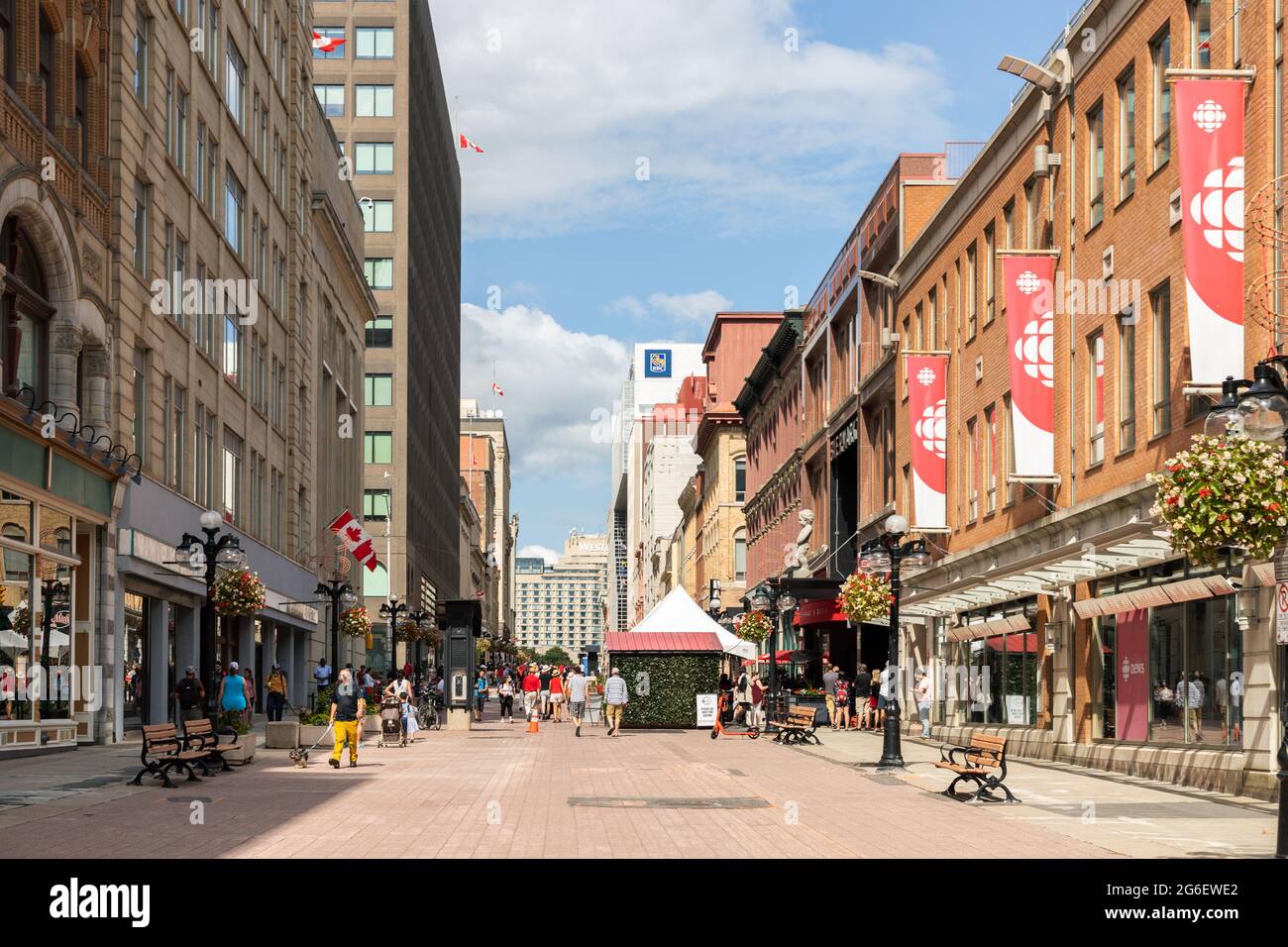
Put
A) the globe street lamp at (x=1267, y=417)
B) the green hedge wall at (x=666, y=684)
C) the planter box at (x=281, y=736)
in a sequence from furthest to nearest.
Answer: the green hedge wall at (x=666, y=684) < the planter box at (x=281, y=736) < the globe street lamp at (x=1267, y=417)

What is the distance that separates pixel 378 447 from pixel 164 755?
74.0 m

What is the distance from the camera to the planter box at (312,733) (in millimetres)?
34656

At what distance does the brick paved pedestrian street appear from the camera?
53.8 ft

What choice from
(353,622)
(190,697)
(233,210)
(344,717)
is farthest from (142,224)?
(353,622)

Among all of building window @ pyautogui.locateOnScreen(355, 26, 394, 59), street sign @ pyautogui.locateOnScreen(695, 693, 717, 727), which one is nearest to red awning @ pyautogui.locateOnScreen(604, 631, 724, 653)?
street sign @ pyautogui.locateOnScreen(695, 693, 717, 727)

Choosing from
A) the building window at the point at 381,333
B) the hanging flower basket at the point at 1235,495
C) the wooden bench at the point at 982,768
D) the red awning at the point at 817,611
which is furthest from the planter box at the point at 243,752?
the building window at the point at 381,333

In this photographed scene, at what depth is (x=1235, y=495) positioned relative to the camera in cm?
1512

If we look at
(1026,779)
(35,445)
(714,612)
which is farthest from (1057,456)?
(714,612)

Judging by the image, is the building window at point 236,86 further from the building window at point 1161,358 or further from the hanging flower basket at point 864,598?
the building window at point 1161,358

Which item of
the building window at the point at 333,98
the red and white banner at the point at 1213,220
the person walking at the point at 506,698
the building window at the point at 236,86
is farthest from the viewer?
the building window at the point at 333,98

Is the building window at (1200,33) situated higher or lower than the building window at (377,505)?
higher

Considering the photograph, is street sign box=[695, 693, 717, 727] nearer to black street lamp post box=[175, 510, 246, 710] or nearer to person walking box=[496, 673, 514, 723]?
person walking box=[496, 673, 514, 723]

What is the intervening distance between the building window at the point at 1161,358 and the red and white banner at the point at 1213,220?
3.56 metres

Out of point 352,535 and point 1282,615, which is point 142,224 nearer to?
point 352,535
